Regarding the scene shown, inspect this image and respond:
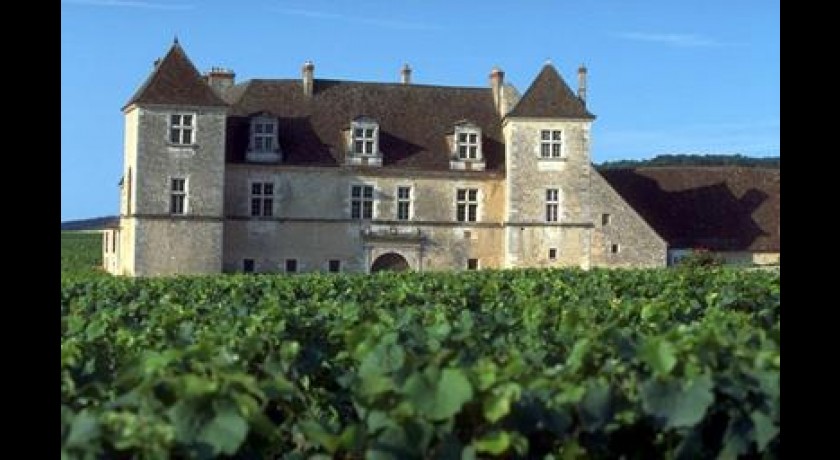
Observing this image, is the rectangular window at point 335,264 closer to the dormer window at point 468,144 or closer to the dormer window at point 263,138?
the dormer window at point 263,138

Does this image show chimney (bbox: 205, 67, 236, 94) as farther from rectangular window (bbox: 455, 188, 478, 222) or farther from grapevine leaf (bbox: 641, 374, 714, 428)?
grapevine leaf (bbox: 641, 374, 714, 428)

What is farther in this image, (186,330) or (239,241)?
(239,241)

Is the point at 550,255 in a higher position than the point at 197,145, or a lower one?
lower

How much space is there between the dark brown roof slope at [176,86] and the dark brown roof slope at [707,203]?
1757 centimetres

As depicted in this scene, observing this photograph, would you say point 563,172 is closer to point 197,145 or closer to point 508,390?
point 197,145

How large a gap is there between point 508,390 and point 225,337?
228 cm

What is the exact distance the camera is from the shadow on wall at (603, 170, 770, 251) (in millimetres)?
44844

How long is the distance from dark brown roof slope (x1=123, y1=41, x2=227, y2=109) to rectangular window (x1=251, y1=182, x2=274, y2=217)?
3160 mm

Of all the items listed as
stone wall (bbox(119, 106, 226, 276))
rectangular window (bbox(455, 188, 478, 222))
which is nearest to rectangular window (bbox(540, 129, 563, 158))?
rectangular window (bbox(455, 188, 478, 222))

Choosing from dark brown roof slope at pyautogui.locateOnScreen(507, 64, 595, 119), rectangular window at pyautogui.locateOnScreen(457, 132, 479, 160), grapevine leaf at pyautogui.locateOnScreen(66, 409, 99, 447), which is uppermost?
dark brown roof slope at pyautogui.locateOnScreen(507, 64, 595, 119)
